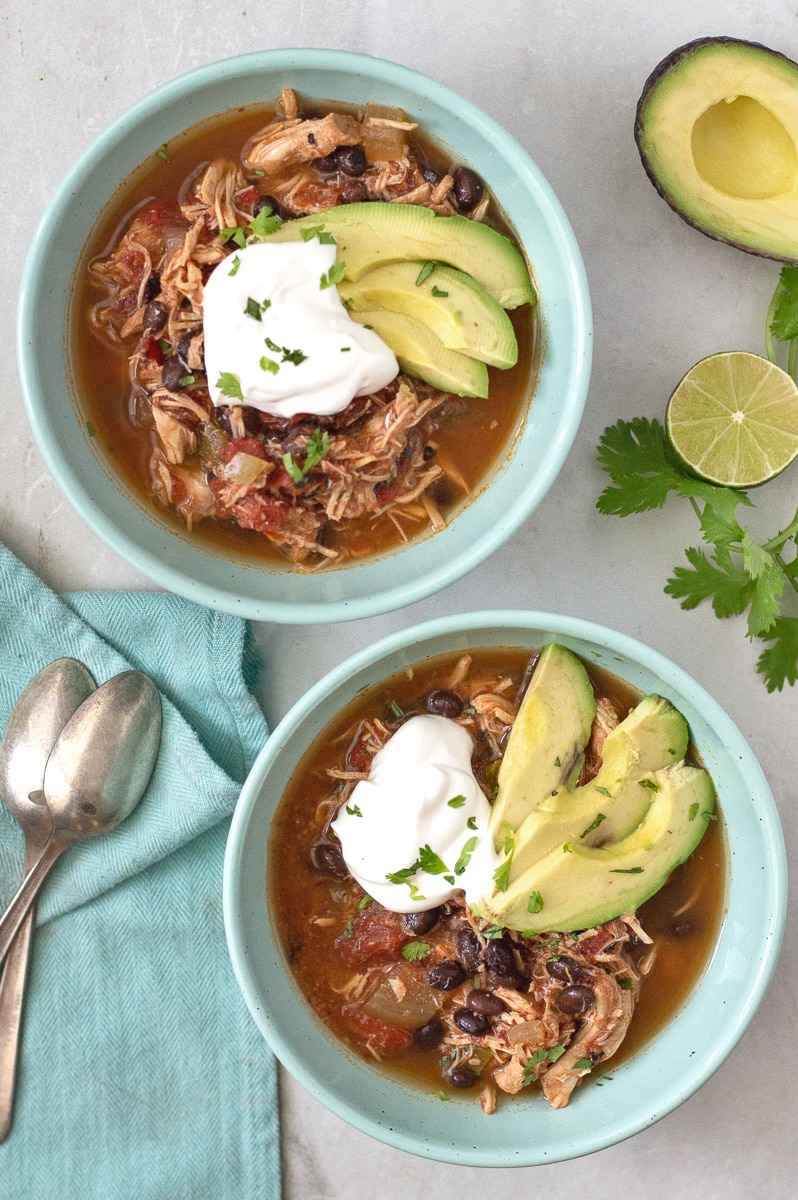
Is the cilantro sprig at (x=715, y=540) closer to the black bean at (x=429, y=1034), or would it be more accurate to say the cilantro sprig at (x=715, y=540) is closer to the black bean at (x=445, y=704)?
the black bean at (x=445, y=704)

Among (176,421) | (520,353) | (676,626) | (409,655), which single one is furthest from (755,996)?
(176,421)

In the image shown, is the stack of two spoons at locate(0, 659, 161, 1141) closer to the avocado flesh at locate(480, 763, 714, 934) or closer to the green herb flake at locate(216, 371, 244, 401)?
the green herb flake at locate(216, 371, 244, 401)

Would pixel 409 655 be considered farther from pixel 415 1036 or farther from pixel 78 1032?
pixel 78 1032

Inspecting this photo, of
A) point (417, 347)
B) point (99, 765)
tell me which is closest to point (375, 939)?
point (99, 765)

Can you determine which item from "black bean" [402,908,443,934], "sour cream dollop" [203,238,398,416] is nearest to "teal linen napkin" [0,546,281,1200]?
"black bean" [402,908,443,934]

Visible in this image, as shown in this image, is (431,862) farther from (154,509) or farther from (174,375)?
(174,375)

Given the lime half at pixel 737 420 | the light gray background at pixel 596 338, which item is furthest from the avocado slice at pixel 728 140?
the lime half at pixel 737 420
